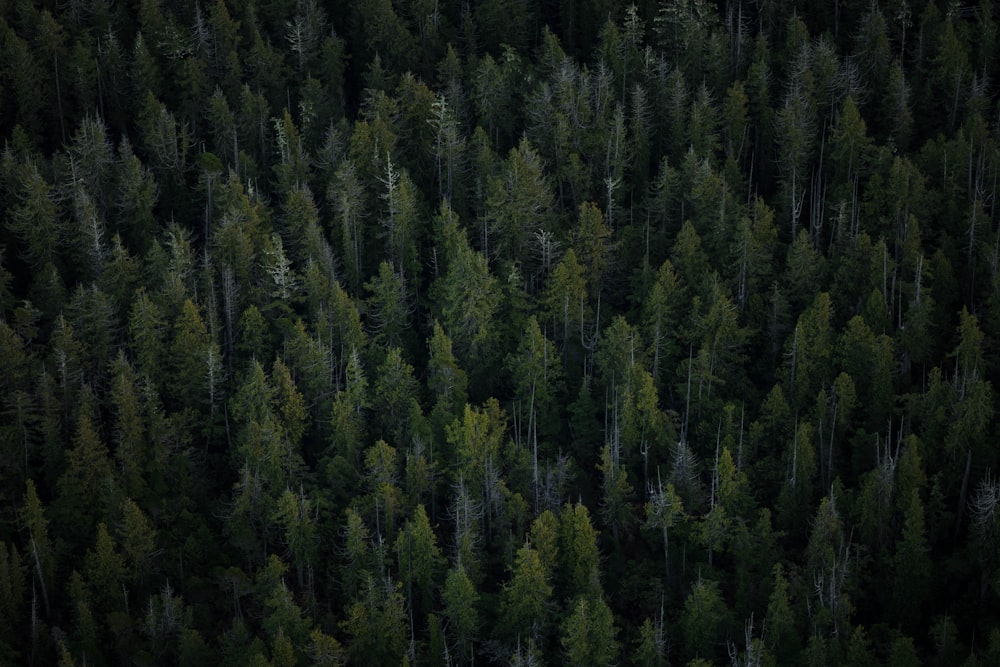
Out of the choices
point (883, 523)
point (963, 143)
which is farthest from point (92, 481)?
point (963, 143)

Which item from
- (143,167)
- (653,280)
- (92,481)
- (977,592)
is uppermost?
(143,167)

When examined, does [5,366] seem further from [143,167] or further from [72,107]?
[72,107]

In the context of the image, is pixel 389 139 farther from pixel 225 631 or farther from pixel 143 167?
pixel 225 631

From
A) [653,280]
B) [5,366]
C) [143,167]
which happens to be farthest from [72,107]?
[653,280]

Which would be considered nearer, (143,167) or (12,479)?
(12,479)

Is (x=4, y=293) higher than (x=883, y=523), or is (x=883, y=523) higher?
(x=4, y=293)

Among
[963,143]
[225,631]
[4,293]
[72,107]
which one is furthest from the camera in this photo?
[72,107]

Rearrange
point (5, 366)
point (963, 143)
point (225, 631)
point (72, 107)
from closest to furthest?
point (225, 631)
point (5, 366)
point (963, 143)
point (72, 107)
